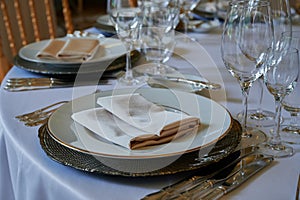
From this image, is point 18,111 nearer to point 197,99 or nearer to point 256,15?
point 197,99

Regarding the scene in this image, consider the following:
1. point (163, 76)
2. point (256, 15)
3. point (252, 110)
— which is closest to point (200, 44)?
point (163, 76)

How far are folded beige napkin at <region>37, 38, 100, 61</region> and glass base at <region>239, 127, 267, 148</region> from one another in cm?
49

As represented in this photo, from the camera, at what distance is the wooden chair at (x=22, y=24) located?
1.52 m

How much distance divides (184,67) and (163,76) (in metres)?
0.13

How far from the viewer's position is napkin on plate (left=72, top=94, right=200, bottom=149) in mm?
671

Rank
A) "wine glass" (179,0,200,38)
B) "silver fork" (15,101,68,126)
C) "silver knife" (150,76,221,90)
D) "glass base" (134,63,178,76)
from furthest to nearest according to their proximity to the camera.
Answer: "wine glass" (179,0,200,38), "glass base" (134,63,178,76), "silver knife" (150,76,221,90), "silver fork" (15,101,68,126)

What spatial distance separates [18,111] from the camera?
854mm

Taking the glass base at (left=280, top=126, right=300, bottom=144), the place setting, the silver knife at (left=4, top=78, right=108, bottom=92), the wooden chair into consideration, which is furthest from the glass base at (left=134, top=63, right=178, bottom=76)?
the wooden chair

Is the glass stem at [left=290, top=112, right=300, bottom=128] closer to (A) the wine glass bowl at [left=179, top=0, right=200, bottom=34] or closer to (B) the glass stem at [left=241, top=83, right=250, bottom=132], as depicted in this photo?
(B) the glass stem at [left=241, top=83, right=250, bottom=132]

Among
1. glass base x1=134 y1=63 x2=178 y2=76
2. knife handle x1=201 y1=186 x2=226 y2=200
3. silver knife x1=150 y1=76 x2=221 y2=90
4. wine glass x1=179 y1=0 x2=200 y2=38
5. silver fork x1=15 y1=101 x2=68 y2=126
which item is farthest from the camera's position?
wine glass x1=179 y1=0 x2=200 y2=38

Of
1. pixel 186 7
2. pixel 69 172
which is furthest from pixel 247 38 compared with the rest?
pixel 186 7

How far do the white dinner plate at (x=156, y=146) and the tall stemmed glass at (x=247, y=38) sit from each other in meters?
0.07

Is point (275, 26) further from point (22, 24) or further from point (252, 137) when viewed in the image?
point (22, 24)

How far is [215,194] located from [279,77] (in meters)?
0.25
